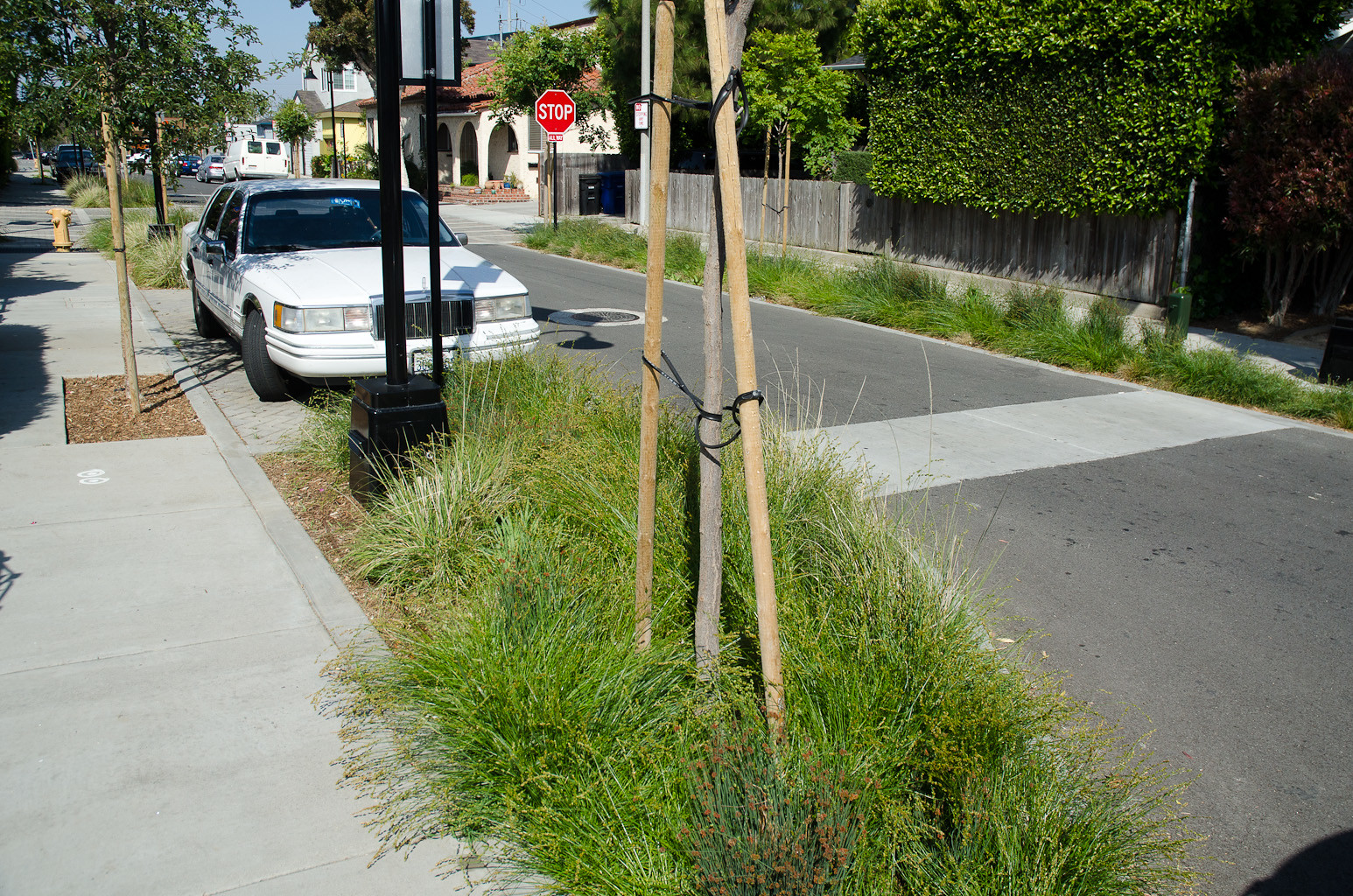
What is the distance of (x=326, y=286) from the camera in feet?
26.0

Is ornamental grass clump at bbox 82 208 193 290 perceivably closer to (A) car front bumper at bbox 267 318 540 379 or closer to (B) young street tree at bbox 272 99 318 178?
(A) car front bumper at bbox 267 318 540 379

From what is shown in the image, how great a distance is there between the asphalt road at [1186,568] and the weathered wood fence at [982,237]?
324 cm

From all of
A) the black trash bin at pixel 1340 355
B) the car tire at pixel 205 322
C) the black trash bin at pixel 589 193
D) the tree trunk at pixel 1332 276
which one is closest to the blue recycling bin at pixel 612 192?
the black trash bin at pixel 589 193

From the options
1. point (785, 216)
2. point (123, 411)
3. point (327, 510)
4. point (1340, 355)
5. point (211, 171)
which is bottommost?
point (327, 510)

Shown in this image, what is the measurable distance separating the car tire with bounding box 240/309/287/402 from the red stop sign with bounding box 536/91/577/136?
50.7 ft

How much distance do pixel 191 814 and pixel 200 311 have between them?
361 inches

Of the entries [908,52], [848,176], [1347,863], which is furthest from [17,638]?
[848,176]

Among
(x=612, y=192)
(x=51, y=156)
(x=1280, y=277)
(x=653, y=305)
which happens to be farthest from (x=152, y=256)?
(x=51, y=156)

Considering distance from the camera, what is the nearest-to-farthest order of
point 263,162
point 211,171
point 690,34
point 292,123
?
point 690,34, point 263,162, point 292,123, point 211,171

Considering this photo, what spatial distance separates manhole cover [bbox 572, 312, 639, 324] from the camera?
13172 mm

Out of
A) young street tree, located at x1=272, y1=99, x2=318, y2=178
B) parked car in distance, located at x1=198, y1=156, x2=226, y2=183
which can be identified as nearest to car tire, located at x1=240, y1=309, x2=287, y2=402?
young street tree, located at x1=272, y1=99, x2=318, y2=178

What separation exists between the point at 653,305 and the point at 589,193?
2680cm

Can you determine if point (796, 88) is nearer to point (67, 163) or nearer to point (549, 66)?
point (549, 66)

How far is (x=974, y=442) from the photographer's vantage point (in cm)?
802
